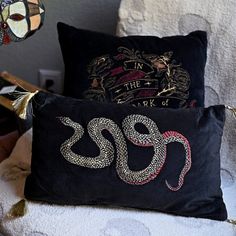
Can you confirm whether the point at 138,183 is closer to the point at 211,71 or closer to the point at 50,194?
the point at 50,194

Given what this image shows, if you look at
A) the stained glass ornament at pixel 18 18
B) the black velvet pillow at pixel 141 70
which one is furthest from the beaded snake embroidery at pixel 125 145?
the stained glass ornament at pixel 18 18

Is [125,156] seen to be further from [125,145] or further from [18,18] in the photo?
[18,18]

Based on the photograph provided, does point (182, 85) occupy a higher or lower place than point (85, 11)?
lower

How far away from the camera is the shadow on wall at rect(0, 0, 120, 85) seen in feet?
4.71

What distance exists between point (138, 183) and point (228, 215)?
25 cm

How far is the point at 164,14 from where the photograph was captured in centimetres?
116

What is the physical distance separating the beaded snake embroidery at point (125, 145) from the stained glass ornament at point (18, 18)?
1.00 ft

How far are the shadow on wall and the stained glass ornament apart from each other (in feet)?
1.09

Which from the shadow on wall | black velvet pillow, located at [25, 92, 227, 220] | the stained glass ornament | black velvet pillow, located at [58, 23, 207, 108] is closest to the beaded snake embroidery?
black velvet pillow, located at [25, 92, 227, 220]

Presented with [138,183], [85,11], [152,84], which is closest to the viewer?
[138,183]

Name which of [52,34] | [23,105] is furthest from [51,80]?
[23,105]

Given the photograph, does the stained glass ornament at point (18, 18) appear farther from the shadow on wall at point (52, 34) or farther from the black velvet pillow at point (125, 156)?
the shadow on wall at point (52, 34)

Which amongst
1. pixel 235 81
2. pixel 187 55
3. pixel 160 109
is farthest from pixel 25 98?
pixel 235 81

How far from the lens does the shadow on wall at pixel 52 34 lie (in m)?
1.44
